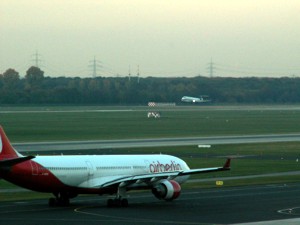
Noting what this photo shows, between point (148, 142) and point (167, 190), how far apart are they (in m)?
53.8

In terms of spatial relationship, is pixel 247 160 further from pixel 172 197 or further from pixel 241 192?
pixel 172 197

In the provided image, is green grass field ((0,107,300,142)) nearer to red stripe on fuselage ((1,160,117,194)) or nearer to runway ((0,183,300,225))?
runway ((0,183,300,225))

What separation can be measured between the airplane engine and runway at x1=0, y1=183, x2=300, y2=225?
594 mm

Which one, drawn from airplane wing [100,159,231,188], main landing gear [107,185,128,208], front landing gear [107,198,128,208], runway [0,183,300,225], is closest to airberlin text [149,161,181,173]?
runway [0,183,300,225]

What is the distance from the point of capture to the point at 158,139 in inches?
4540

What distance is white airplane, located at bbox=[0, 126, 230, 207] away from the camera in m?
50.7

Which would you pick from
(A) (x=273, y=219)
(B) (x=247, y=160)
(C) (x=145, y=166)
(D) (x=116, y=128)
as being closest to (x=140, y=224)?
(A) (x=273, y=219)

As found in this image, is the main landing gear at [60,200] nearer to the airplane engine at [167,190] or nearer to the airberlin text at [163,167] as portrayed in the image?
the airplane engine at [167,190]

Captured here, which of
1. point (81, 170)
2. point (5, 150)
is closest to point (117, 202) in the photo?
point (81, 170)

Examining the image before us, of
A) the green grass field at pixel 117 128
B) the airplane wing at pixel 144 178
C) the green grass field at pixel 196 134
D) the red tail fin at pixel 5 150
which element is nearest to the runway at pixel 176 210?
the airplane wing at pixel 144 178

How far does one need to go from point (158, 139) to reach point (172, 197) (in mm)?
60898

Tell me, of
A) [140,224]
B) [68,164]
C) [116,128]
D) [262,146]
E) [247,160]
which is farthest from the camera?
[116,128]

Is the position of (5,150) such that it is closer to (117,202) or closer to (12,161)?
(12,161)

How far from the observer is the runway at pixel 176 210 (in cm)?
4665
